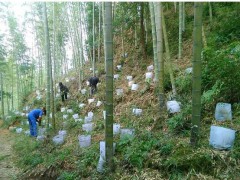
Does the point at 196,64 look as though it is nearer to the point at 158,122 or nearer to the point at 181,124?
the point at 181,124

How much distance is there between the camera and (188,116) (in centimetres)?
429

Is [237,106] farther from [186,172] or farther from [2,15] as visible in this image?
[2,15]

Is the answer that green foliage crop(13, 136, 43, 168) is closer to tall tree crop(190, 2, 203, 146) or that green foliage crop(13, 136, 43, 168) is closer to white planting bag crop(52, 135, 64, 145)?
white planting bag crop(52, 135, 64, 145)

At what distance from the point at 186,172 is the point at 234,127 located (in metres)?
1.23

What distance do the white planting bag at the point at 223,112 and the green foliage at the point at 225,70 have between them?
0.36 m

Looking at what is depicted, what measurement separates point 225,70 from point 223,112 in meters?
0.67

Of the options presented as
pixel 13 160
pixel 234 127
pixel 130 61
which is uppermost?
pixel 130 61

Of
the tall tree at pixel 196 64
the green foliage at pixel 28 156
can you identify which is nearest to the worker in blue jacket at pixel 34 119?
the green foliage at pixel 28 156

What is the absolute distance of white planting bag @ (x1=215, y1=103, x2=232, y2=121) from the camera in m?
4.07

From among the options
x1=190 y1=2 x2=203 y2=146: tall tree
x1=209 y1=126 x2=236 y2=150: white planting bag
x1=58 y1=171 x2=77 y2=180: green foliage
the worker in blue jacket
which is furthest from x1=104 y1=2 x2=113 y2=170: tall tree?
the worker in blue jacket

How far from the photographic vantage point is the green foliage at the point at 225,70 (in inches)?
164

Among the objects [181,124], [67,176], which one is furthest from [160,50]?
[67,176]

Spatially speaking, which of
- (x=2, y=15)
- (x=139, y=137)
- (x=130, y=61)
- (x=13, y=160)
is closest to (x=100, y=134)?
(x=139, y=137)

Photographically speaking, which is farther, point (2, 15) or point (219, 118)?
point (2, 15)
